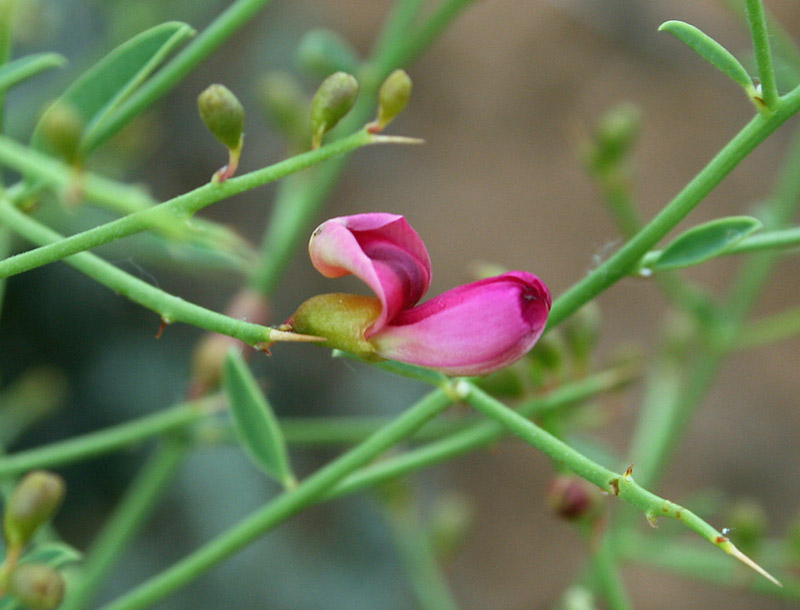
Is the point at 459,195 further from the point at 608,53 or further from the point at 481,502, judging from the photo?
the point at 481,502

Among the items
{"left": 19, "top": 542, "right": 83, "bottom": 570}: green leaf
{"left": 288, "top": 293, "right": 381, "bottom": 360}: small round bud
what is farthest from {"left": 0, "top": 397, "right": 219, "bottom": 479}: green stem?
{"left": 288, "top": 293, "right": 381, "bottom": 360}: small round bud

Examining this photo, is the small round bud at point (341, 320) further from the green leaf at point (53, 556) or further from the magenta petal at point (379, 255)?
the green leaf at point (53, 556)

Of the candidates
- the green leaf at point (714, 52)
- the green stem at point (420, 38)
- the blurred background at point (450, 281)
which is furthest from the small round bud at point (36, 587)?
the blurred background at point (450, 281)

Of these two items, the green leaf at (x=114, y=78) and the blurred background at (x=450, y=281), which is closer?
the green leaf at (x=114, y=78)

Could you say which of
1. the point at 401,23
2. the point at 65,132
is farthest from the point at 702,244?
the point at 401,23

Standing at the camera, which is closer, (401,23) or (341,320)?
(341,320)

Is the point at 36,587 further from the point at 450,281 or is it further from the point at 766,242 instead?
the point at 450,281
